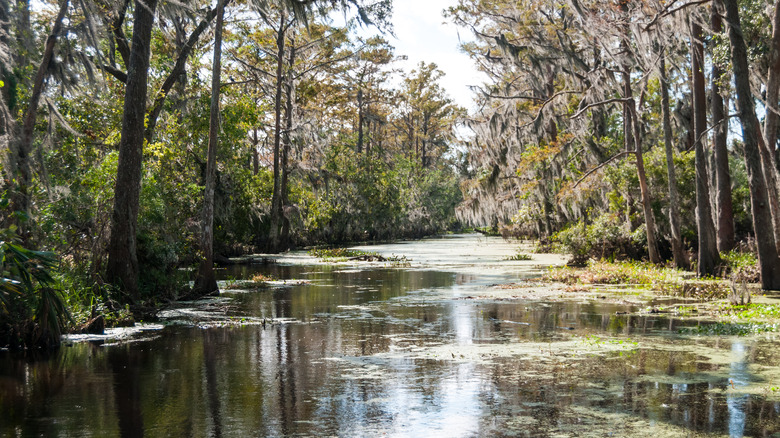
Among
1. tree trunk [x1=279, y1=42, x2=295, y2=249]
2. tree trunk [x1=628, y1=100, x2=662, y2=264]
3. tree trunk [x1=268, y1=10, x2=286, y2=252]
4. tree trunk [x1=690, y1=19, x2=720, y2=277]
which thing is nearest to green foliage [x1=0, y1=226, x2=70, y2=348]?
tree trunk [x1=690, y1=19, x2=720, y2=277]

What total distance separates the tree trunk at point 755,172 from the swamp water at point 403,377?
3.54 meters

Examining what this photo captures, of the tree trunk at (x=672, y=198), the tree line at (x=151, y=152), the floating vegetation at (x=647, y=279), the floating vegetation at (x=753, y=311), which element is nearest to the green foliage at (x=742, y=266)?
the floating vegetation at (x=647, y=279)

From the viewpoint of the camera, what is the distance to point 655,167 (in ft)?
67.5

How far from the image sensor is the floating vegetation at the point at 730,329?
8.88 m

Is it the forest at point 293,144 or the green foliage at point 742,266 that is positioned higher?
the forest at point 293,144

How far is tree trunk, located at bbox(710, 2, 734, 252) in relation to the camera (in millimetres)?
16500

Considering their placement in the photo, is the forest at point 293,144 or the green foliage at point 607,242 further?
the green foliage at point 607,242

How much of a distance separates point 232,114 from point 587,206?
1340 centimetres

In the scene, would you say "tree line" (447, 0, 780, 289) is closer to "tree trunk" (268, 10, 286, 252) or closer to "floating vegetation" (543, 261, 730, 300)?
"floating vegetation" (543, 261, 730, 300)

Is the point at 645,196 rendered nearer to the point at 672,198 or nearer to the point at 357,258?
the point at 672,198

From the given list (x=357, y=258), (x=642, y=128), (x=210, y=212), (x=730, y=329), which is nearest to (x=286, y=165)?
(x=357, y=258)

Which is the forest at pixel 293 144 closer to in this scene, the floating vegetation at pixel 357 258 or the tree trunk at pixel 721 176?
the tree trunk at pixel 721 176

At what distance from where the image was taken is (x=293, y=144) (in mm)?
32938

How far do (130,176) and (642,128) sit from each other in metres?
21.9
